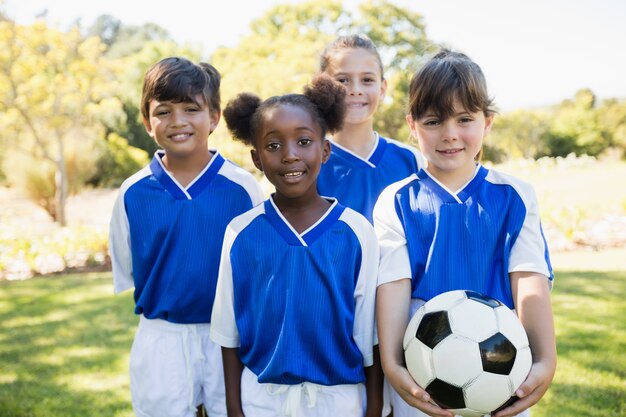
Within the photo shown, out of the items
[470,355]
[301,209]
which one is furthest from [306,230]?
[470,355]

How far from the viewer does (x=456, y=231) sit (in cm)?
190

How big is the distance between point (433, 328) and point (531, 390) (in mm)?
359

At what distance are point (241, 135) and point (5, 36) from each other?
41.4ft

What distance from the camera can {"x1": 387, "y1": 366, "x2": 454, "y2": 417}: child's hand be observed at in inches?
67.1

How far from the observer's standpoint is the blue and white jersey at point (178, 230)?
216 centimetres

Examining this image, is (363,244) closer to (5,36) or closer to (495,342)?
(495,342)

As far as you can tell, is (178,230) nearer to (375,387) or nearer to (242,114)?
(242,114)

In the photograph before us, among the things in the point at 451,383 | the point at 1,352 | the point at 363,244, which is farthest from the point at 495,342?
the point at 1,352

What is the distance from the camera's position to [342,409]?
188cm


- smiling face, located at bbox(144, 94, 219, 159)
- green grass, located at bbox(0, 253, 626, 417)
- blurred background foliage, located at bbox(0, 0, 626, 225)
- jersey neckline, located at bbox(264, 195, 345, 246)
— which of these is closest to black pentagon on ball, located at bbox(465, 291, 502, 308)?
jersey neckline, located at bbox(264, 195, 345, 246)

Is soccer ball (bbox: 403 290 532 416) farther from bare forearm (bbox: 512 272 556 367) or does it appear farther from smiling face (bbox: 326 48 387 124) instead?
smiling face (bbox: 326 48 387 124)

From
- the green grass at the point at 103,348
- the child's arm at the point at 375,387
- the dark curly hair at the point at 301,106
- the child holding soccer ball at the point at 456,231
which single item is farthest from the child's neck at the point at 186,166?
the green grass at the point at 103,348

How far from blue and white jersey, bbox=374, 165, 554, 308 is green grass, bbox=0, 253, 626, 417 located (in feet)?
5.87

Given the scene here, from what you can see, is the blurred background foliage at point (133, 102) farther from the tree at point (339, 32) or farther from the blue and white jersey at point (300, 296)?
the blue and white jersey at point (300, 296)
